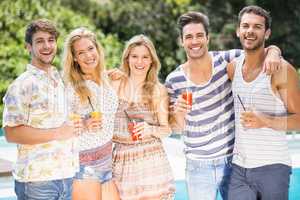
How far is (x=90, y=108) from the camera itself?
262 centimetres

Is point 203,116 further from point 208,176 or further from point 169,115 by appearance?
point 208,176

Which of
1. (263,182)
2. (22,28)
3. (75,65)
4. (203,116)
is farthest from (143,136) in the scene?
(22,28)

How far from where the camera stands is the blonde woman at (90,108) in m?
2.61

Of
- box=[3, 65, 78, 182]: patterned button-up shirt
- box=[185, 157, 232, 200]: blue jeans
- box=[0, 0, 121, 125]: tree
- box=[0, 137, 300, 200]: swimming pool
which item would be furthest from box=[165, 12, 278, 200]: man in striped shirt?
box=[0, 0, 121, 125]: tree

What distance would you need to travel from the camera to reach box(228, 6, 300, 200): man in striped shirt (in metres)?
2.54

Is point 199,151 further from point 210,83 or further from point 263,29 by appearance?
point 263,29

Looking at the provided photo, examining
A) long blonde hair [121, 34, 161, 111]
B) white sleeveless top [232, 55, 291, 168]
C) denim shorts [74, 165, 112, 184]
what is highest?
long blonde hair [121, 34, 161, 111]

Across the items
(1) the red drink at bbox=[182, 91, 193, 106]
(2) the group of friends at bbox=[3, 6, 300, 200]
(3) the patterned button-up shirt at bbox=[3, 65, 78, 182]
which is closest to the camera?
(3) the patterned button-up shirt at bbox=[3, 65, 78, 182]

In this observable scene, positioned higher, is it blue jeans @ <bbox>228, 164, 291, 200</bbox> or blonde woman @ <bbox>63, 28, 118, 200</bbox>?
blonde woman @ <bbox>63, 28, 118, 200</bbox>

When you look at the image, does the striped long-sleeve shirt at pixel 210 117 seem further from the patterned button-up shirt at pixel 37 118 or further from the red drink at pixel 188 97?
the patterned button-up shirt at pixel 37 118

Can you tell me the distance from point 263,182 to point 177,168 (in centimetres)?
128

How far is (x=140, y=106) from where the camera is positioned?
2699mm

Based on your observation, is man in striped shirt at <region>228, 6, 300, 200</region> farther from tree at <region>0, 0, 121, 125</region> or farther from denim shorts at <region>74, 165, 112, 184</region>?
tree at <region>0, 0, 121, 125</region>

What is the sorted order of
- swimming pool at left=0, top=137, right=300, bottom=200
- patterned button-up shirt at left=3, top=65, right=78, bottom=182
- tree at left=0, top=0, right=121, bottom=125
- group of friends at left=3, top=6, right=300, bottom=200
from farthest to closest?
1. tree at left=0, top=0, right=121, bottom=125
2. swimming pool at left=0, top=137, right=300, bottom=200
3. group of friends at left=3, top=6, right=300, bottom=200
4. patterned button-up shirt at left=3, top=65, right=78, bottom=182
